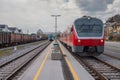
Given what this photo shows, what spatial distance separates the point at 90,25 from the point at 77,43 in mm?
2035

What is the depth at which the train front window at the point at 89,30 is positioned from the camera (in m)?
23.9

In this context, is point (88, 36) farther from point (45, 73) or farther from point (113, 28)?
point (113, 28)

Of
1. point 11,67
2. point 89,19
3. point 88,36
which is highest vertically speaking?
point 89,19

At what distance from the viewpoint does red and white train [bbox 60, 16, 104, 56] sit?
23562 millimetres

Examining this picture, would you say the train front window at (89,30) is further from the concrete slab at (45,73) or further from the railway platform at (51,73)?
the concrete slab at (45,73)

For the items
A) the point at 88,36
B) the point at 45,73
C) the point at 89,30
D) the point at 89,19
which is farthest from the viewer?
the point at 89,19

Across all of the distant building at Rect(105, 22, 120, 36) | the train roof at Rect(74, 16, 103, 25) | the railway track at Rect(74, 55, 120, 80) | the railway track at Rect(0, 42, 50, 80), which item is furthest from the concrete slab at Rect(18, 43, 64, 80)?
the distant building at Rect(105, 22, 120, 36)

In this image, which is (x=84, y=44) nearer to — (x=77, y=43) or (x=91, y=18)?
(x=77, y=43)

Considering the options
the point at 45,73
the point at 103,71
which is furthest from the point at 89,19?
the point at 45,73

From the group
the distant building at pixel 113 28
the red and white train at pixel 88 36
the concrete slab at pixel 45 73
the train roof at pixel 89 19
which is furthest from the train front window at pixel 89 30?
the distant building at pixel 113 28

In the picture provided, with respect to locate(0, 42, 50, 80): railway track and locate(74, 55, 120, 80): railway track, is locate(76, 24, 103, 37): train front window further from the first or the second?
locate(74, 55, 120, 80): railway track

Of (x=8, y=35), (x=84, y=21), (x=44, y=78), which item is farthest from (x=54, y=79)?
(x=8, y=35)

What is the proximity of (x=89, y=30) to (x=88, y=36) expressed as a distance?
620mm

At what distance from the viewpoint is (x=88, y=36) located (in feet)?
78.2
